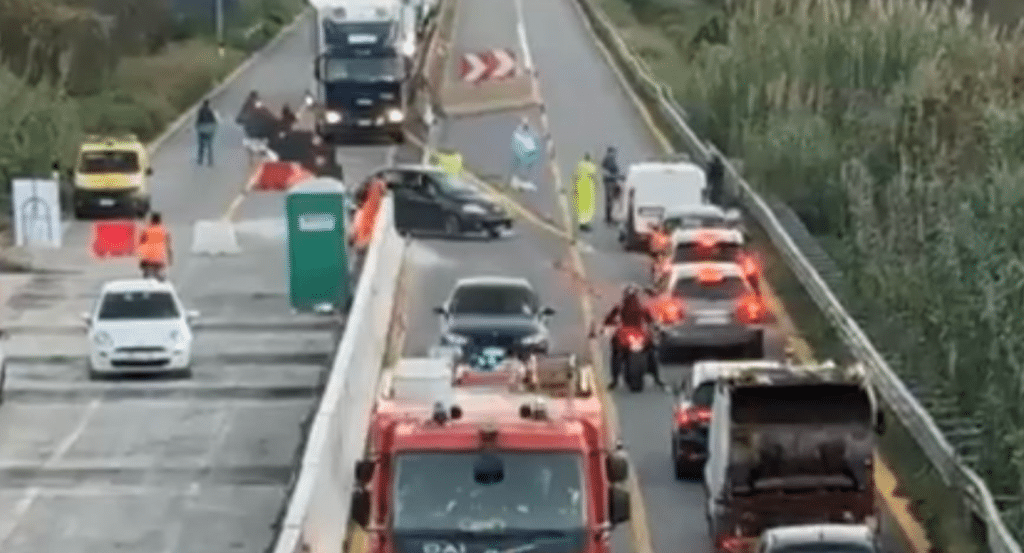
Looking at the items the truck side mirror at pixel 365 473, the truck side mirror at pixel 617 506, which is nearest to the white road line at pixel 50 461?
the truck side mirror at pixel 365 473

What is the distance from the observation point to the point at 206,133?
68250mm

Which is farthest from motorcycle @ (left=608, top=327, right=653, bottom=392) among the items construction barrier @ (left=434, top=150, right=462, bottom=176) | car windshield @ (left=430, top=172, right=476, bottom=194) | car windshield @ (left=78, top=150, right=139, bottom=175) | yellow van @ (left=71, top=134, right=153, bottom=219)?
car windshield @ (left=78, top=150, right=139, bottom=175)

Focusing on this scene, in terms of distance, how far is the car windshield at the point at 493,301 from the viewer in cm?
3781

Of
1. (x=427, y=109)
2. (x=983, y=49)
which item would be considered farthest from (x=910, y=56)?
(x=427, y=109)

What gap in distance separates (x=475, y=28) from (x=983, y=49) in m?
49.1

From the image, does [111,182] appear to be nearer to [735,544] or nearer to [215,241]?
[215,241]

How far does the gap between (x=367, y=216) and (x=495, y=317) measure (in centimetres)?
1033

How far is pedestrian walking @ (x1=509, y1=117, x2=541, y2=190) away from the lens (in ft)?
203

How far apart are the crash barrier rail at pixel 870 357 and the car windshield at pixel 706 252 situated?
1.22 metres

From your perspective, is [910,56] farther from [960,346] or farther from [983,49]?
[960,346]

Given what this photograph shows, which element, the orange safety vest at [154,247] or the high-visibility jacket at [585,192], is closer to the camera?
the orange safety vest at [154,247]

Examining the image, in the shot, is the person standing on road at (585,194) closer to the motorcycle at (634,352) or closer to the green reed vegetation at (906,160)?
the green reed vegetation at (906,160)

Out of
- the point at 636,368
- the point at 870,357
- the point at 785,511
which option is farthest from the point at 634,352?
the point at 785,511

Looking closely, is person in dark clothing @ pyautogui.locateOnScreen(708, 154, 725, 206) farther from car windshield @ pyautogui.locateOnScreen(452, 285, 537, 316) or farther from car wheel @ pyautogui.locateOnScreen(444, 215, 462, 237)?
car windshield @ pyautogui.locateOnScreen(452, 285, 537, 316)
